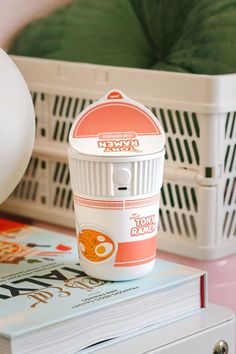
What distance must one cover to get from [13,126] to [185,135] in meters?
0.21

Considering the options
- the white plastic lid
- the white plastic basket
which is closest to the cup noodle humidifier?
the white plastic lid

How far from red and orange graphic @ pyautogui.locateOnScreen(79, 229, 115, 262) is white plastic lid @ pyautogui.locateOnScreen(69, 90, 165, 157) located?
0.08 meters

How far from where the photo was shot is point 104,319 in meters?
0.70

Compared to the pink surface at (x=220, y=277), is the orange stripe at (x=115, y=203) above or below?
above

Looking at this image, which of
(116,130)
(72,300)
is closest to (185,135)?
(116,130)

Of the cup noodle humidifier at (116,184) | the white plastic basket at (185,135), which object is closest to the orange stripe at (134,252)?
the cup noodle humidifier at (116,184)

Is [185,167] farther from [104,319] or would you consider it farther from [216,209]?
[104,319]

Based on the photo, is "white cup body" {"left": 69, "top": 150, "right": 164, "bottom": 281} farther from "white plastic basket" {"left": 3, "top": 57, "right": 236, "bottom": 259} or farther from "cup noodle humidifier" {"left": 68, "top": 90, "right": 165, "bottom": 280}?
"white plastic basket" {"left": 3, "top": 57, "right": 236, "bottom": 259}

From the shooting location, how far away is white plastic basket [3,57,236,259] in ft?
2.80

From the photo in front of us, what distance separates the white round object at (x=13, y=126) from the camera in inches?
30.0

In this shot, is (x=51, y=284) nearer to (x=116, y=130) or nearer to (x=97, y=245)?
(x=97, y=245)

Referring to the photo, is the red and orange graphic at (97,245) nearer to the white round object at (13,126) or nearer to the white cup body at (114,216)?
the white cup body at (114,216)

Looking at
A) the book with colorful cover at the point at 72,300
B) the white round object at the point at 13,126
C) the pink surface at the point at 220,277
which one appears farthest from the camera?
the pink surface at the point at 220,277

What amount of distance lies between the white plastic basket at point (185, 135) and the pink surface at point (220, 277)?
0.04 feet
